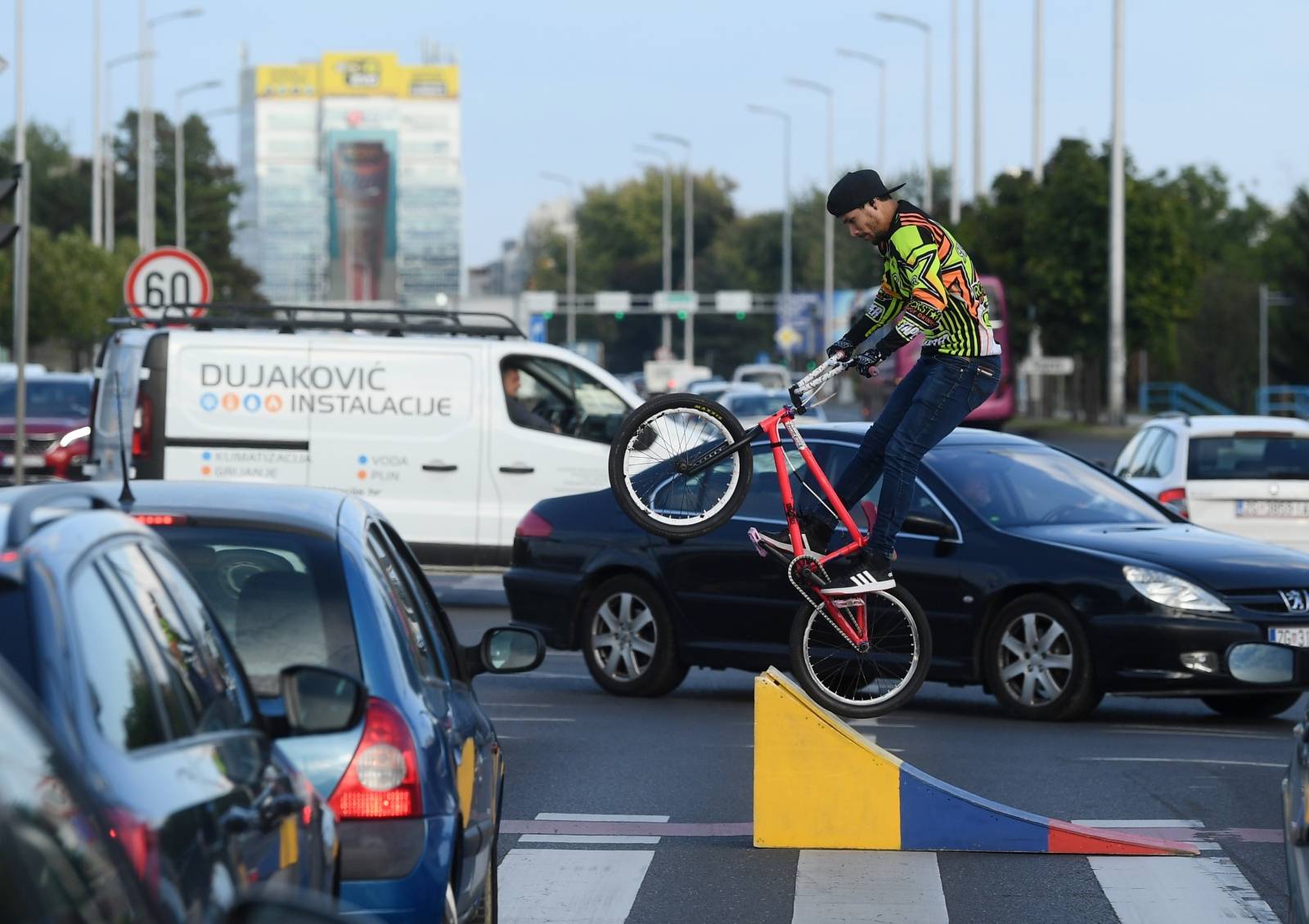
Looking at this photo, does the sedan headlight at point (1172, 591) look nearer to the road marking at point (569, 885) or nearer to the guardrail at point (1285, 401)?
the road marking at point (569, 885)

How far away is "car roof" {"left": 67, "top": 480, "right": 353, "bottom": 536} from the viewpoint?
536 centimetres

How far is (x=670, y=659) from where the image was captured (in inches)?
523

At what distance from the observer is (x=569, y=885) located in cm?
778

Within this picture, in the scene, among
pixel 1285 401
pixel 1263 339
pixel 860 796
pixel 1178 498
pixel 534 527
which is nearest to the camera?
pixel 860 796

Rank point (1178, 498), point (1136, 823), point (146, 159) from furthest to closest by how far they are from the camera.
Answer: point (146, 159) → point (1178, 498) → point (1136, 823)

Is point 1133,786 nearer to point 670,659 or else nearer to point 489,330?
point 670,659

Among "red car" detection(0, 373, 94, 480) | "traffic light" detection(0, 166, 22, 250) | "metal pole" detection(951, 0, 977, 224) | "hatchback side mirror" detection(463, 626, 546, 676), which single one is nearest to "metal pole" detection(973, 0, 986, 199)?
"metal pole" detection(951, 0, 977, 224)

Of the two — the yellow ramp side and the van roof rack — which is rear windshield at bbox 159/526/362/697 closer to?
the yellow ramp side

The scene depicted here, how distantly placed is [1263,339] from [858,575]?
7359 cm

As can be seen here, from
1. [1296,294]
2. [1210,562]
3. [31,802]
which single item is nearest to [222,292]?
[1296,294]

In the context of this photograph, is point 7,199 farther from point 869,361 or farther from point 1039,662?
point 869,361

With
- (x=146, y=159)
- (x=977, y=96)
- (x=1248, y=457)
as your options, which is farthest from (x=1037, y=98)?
(x=1248, y=457)

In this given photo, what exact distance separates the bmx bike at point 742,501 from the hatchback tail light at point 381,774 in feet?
17.6

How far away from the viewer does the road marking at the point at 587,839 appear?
8617 millimetres
